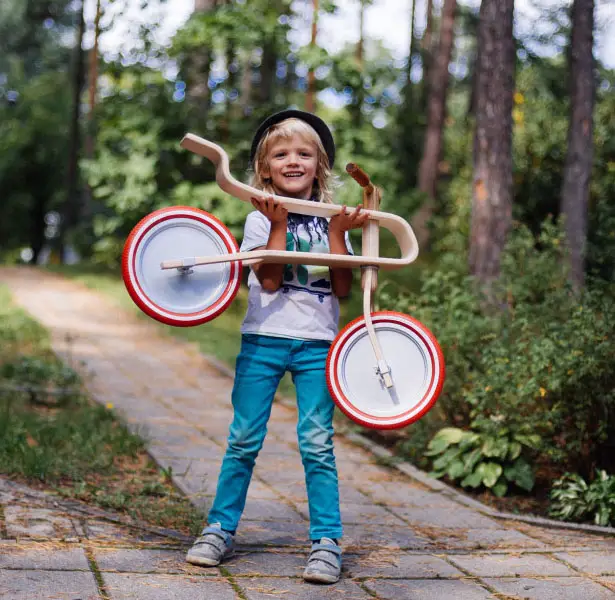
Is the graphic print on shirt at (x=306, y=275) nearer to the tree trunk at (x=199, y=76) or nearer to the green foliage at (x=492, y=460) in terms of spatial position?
the green foliage at (x=492, y=460)

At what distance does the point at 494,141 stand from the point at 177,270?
227 inches

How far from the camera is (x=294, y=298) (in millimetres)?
3531

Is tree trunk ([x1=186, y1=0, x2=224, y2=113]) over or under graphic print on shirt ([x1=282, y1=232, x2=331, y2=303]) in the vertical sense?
over

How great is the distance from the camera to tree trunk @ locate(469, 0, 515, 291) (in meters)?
8.52

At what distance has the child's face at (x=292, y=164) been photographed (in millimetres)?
3568

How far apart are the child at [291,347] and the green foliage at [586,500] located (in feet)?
5.49

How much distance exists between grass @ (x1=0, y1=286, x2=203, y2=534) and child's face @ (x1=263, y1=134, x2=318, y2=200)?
154 centimetres

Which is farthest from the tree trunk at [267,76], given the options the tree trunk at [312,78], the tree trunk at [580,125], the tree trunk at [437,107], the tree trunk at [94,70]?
the tree trunk at [94,70]

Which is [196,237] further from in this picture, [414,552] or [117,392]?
[117,392]

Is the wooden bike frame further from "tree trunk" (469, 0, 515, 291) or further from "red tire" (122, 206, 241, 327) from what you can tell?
"tree trunk" (469, 0, 515, 291)

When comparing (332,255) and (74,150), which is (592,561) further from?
(74,150)

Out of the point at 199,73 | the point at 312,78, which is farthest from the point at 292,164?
the point at 199,73

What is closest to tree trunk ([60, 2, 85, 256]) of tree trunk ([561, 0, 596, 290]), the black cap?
tree trunk ([561, 0, 596, 290])

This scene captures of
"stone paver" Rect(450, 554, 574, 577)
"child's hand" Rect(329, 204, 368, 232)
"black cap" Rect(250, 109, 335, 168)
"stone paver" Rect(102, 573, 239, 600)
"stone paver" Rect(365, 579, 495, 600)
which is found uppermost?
"black cap" Rect(250, 109, 335, 168)
